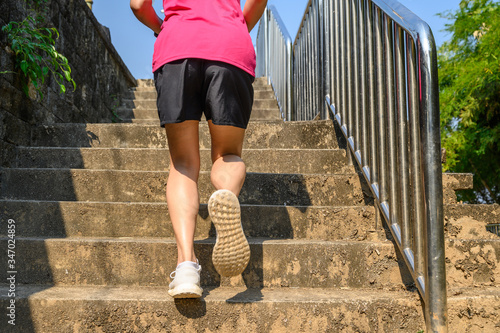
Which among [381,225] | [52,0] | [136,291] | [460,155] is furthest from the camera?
[460,155]

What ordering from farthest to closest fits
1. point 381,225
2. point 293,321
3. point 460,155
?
point 460,155
point 381,225
point 293,321

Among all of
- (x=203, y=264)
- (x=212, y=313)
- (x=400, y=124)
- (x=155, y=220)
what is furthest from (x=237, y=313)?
(x=400, y=124)

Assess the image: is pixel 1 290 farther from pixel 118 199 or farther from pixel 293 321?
pixel 293 321

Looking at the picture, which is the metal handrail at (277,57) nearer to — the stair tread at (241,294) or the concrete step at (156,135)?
the concrete step at (156,135)

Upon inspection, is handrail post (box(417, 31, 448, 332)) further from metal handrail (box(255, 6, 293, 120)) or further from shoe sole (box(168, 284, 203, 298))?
metal handrail (box(255, 6, 293, 120))

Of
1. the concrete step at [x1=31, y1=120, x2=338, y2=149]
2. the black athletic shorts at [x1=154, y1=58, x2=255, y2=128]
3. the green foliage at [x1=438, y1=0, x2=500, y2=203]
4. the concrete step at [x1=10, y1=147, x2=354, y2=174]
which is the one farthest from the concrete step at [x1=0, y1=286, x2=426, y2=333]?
the green foliage at [x1=438, y1=0, x2=500, y2=203]

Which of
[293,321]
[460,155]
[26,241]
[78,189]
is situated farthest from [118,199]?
[460,155]

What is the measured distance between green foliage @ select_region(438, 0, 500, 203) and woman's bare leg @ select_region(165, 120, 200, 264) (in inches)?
341

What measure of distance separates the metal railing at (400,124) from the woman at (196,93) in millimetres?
546

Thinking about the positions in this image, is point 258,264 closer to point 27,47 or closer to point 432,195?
point 432,195

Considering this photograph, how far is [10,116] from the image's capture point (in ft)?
8.58

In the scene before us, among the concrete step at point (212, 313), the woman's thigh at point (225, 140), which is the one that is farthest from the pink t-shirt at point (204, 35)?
the concrete step at point (212, 313)

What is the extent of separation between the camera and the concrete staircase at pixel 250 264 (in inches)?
59.1

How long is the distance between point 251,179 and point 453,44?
31.4 ft
